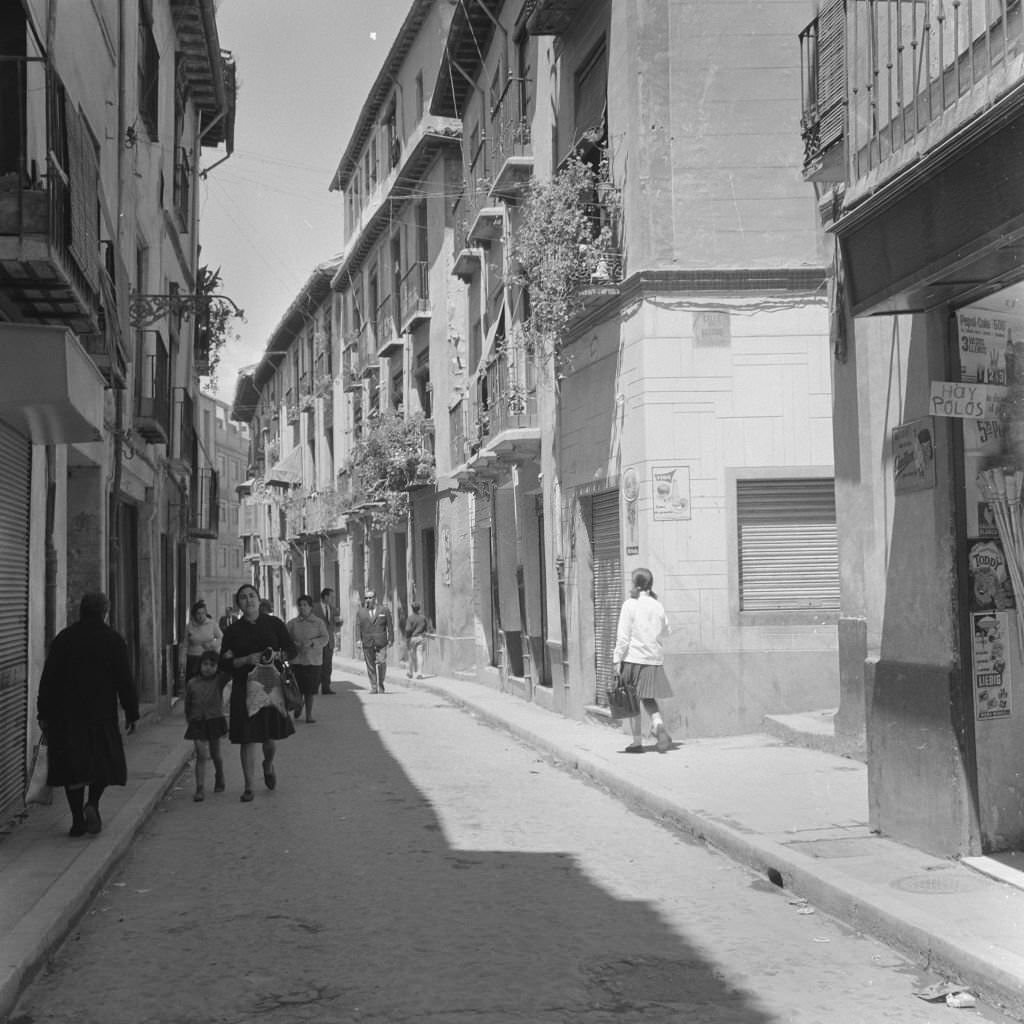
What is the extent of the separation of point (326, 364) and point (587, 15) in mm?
26442

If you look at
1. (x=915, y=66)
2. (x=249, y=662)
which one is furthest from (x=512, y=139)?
(x=915, y=66)

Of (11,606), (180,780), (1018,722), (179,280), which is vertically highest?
(179,280)

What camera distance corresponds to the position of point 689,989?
5738mm

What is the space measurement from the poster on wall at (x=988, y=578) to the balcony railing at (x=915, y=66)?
217cm

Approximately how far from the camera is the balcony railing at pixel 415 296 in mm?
29891

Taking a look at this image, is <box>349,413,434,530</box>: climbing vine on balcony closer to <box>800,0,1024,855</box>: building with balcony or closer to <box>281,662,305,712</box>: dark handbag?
<box>281,662,305,712</box>: dark handbag

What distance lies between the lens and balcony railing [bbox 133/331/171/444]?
711 inches

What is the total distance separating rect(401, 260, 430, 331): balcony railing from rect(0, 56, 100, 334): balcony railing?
63.2ft

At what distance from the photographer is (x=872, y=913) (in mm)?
6594

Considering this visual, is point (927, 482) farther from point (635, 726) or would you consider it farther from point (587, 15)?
point (587, 15)

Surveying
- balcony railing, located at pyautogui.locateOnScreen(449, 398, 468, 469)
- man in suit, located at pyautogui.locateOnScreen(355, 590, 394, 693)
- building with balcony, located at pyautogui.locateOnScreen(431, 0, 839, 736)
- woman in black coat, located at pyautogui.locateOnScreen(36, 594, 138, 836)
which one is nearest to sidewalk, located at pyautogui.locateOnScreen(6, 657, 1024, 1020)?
woman in black coat, located at pyautogui.locateOnScreen(36, 594, 138, 836)

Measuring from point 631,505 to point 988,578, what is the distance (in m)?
7.50

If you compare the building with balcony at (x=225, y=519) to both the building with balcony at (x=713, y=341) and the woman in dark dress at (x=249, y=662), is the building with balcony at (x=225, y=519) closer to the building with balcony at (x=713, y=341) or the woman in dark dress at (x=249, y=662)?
the building with balcony at (x=713, y=341)

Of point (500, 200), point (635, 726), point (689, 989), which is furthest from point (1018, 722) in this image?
point (500, 200)
